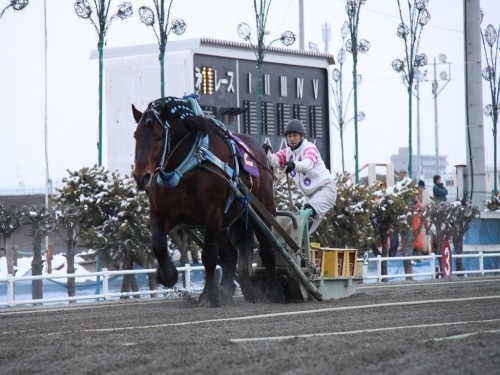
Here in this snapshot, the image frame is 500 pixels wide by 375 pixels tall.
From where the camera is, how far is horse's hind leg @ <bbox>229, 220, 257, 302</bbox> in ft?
47.6

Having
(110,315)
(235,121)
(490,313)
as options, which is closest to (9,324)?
(110,315)

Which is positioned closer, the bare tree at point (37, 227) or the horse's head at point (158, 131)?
the horse's head at point (158, 131)

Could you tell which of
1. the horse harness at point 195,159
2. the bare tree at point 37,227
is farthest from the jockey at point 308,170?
the bare tree at point 37,227

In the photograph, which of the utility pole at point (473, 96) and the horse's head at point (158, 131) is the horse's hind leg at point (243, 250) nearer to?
the horse's head at point (158, 131)

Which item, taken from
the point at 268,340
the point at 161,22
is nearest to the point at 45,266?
the point at 161,22

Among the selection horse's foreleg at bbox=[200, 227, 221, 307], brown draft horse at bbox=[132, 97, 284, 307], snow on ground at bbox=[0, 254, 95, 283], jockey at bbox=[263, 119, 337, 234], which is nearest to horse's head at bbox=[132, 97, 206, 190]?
brown draft horse at bbox=[132, 97, 284, 307]

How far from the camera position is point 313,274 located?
46.6ft

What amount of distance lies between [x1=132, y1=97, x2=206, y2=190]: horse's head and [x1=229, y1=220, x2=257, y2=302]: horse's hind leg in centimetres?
204

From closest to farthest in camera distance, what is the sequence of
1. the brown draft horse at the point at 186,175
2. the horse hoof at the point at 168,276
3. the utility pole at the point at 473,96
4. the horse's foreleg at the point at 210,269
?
the brown draft horse at the point at 186,175, the horse hoof at the point at 168,276, the horse's foreleg at the point at 210,269, the utility pole at the point at 473,96

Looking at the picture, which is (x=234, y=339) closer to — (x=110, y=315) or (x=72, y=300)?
(x=110, y=315)

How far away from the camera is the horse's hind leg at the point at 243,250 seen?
14500 millimetres

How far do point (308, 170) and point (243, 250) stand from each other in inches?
54.3

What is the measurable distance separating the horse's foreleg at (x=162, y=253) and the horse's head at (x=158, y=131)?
0.74 metres

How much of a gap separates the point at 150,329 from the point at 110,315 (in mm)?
2534
